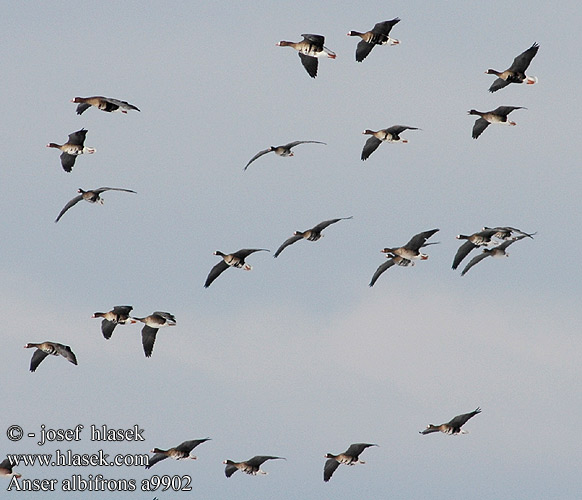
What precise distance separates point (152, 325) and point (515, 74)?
1830 cm

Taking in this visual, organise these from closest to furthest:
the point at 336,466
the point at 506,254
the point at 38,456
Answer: the point at 38,456
the point at 336,466
the point at 506,254

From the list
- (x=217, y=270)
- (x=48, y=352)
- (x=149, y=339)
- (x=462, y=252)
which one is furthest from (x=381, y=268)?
(x=48, y=352)

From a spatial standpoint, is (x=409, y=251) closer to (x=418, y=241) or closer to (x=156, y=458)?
(x=418, y=241)

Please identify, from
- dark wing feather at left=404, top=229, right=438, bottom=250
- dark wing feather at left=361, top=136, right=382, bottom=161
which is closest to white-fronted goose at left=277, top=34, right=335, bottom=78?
dark wing feather at left=361, top=136, right=382, bottom=161

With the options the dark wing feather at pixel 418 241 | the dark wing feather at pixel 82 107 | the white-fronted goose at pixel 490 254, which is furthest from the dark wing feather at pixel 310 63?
the white-fronted goose at pixel 490 254

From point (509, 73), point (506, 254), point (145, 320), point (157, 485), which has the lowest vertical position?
point (157, 485)

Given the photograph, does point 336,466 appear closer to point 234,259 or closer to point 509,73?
point 234,259

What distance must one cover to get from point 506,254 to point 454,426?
1121cm

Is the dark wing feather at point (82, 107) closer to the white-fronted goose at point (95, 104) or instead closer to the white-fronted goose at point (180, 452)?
the white-fronted goose at point (95, 104)

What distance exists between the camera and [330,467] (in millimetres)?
57812

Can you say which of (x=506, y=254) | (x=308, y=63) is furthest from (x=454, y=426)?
(x=308, y=63)

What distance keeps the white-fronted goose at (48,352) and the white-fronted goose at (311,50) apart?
1450 centimetres

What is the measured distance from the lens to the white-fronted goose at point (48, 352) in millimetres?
52609

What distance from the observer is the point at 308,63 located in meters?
56.7
